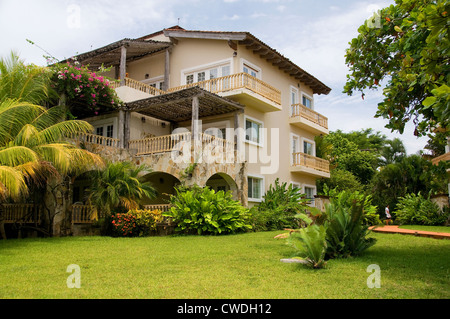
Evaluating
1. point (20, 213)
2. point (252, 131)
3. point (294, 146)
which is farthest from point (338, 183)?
point (20, 213)

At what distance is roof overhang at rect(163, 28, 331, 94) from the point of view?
19688 mm

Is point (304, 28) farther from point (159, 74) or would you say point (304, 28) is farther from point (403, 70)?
point (159, 74)

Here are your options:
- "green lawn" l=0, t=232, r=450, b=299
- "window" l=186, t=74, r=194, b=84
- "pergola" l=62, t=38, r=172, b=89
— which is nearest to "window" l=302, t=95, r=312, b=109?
"window" l=186, t=74, r=194, b=84

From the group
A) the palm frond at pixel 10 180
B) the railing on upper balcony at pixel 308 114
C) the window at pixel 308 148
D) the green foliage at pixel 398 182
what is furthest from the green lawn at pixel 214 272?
the window at pixel 308 148

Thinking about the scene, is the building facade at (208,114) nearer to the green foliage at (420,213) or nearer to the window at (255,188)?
the window at (255,188)

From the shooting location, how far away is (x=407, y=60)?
6.95m

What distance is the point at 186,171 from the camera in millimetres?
16406

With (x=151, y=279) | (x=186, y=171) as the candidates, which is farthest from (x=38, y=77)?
(x=151, y=279)

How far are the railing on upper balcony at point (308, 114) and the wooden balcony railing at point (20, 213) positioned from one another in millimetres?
14711

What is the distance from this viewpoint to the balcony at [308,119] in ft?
77.7

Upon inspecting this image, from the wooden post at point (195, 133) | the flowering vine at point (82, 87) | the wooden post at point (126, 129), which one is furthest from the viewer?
the wooden post at point (126, 129)

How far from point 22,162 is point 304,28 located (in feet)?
28.1

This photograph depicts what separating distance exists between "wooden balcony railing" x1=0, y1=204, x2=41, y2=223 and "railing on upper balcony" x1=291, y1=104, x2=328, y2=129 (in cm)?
1471

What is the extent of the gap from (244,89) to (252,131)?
2.75m
